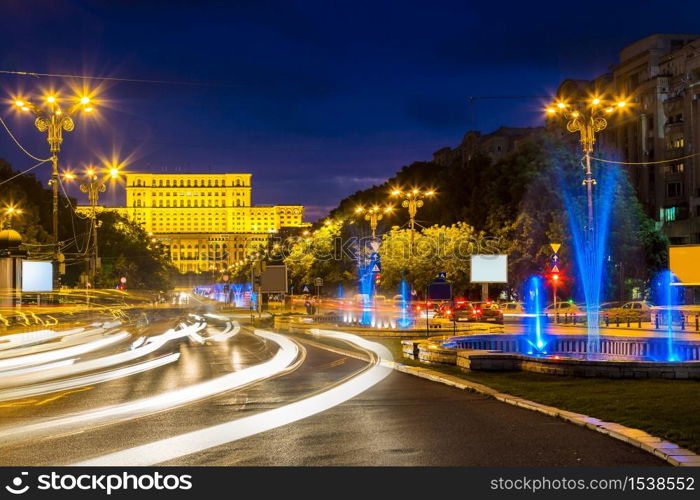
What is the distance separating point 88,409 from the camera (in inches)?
542

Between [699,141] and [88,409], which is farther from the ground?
[699,141]

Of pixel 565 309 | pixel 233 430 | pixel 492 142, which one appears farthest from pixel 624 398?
pixel 492 142

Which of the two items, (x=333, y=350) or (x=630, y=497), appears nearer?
(x=630, y=497)

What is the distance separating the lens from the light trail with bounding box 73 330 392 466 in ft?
30.4

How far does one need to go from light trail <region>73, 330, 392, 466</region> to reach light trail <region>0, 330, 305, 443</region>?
6.43 feet

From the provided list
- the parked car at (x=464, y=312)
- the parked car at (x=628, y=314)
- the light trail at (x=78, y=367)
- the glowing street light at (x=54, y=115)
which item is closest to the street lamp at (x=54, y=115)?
the glowing street light at (x=54, y=115)

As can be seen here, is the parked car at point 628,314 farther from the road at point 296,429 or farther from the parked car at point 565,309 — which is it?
the road at point 296,429

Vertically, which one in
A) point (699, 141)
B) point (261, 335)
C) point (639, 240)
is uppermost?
point (699, 141)

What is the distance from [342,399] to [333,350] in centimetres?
1227

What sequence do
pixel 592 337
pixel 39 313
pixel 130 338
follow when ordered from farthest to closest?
pixel 39 313
pixel 130 338
pixel 592 337

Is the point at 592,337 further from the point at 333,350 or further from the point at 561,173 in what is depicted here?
the point at 561,173

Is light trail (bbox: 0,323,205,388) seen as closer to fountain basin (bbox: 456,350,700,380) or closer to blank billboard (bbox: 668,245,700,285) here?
fountain basin (bbox: 456,350,700,380)

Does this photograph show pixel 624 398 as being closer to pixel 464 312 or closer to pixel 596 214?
pixel 464 312

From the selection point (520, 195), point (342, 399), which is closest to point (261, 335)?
point (342, 399)
